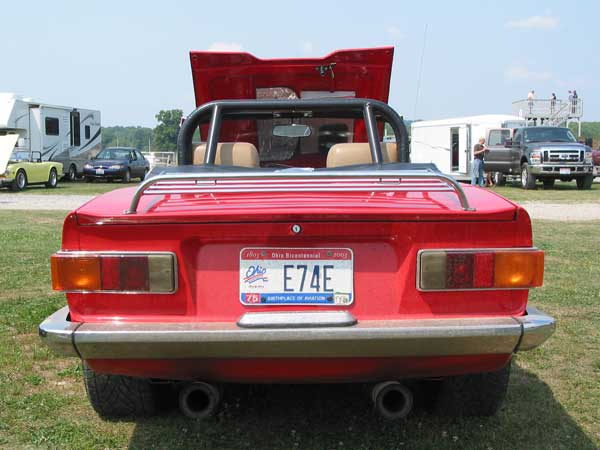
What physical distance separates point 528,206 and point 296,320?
1426cm

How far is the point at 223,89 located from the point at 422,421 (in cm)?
341

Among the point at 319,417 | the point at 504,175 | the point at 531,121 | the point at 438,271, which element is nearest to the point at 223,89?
the point at 319,417

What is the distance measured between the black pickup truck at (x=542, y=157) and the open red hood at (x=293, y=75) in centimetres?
1659

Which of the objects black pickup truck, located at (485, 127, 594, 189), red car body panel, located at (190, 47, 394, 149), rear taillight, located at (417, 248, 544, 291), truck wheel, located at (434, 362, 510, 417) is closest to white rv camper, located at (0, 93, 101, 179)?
black pickup truck, located at (485, 127, 594, 189)

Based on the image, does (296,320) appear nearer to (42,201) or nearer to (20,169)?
(42,201)

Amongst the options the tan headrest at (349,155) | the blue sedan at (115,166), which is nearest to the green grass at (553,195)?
the blue sedan at (115,166)

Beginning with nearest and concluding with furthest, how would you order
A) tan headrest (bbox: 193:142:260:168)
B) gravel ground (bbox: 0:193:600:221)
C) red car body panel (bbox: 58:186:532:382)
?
red car body panel (bbox: 58:186:532:382) < tan headrest (bbox: 193:142:260:168) < gravel ground (bbox: 0:193:600:221)

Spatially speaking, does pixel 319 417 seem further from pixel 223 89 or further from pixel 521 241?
pixel 223 89

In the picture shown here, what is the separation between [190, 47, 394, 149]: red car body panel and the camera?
572 cm

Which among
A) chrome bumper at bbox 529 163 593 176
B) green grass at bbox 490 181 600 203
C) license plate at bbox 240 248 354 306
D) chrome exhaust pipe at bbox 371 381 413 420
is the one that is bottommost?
green grass at bbox 490 181 600 203

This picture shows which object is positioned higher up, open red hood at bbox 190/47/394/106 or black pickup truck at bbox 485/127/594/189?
open red hood at bbox 190/47/394/106

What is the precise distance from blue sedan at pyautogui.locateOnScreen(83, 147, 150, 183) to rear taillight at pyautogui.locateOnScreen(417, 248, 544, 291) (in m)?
25.7

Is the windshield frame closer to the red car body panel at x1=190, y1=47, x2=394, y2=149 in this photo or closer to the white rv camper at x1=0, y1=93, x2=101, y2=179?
the white rv camper at x1=0, y1=93, x2=101, y2=179

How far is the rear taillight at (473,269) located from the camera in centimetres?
280
